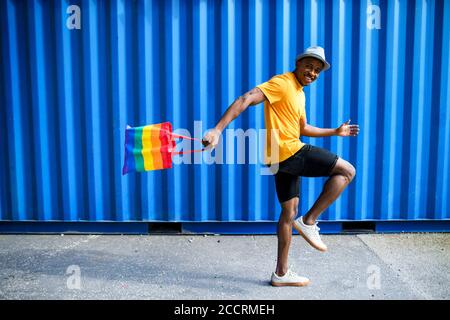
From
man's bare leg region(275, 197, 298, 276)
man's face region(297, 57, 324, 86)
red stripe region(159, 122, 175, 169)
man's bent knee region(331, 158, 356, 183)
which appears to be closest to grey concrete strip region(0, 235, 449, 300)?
man's bare leg region(275, 197, 298, 276)

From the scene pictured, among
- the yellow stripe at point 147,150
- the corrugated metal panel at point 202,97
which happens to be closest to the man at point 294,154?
the yellow stripe at point 147,150

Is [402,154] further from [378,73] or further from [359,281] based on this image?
[359,281]

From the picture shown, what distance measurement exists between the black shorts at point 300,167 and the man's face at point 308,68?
0.53 m

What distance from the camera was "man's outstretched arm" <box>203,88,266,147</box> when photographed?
315cm

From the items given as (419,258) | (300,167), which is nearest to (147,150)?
(300,167)

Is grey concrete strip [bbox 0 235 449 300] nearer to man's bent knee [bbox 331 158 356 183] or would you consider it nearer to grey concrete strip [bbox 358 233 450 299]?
grey concrete strip [bbox 358 233 450 299]

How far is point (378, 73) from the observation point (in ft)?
16.3

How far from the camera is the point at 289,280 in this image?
3686 mm

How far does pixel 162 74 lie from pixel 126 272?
211cm

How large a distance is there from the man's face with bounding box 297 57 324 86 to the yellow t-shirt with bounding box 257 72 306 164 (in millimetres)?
66

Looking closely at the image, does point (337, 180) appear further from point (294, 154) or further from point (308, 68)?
point (308, 68)
